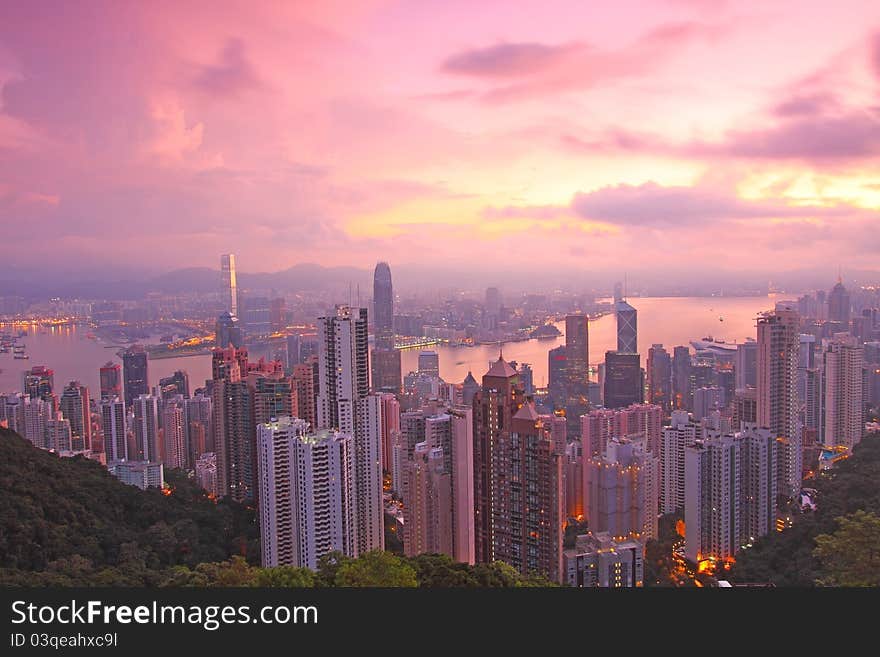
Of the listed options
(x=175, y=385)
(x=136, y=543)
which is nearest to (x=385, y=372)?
(x=175, y=385)

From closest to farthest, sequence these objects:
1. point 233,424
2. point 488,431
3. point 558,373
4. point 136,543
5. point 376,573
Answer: point 376,573
point 136,543
point 488,431
point 558,373
point 233,424

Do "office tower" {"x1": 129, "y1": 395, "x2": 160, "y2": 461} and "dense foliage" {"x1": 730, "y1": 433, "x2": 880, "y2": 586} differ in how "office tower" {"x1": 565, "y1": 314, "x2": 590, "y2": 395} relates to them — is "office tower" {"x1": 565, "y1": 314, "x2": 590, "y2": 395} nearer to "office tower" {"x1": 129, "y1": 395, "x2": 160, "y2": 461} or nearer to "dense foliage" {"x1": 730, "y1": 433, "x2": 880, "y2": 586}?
"dense foliage" {"x1": 730, "y1": 433, "x2": 880, "y2": 586}

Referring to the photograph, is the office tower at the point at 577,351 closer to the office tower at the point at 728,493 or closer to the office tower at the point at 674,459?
the office tower at the point at 674,459

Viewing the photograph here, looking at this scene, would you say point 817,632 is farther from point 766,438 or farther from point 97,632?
point 766,438

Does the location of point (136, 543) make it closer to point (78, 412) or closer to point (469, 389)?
point (469, 389)

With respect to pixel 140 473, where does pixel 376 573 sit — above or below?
above

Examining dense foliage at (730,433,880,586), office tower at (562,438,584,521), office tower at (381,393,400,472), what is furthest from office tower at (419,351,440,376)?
dense foliage at (730,433,880,586)
